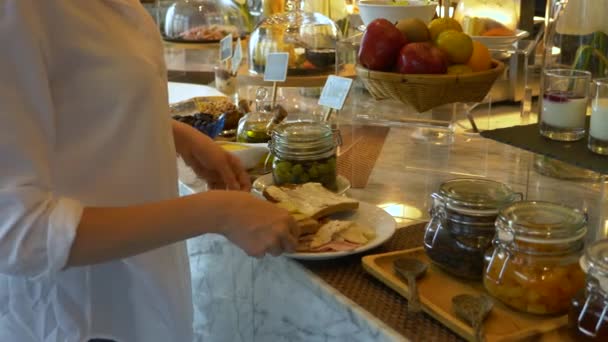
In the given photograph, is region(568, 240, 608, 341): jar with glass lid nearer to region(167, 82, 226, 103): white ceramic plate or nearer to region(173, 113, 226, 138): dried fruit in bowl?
region(173, 113, 226, 138): dried fruit in bowl

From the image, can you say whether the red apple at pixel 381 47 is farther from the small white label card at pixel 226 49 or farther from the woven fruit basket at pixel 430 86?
the small white label card at pixel 226 49

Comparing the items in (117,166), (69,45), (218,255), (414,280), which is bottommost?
(218,255)

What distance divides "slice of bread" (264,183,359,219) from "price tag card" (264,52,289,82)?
56 cm

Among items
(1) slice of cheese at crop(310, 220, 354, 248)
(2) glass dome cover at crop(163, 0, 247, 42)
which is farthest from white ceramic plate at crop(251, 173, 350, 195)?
(2) glass dome cover at crop(163, 0, 247, 42)

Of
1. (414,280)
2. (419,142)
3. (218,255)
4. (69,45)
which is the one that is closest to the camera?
(69,45)

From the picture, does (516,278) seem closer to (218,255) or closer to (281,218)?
(281,218)

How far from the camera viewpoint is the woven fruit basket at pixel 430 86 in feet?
4.10

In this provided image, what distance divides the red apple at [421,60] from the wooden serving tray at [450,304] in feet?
1.27

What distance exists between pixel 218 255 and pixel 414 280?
46cm

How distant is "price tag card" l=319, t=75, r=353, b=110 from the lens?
4.61 ft

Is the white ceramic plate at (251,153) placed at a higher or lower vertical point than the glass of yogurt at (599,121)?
lower

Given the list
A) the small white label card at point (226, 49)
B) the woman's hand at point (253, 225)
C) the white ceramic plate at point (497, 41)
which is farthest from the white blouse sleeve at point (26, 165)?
the small white label card at point (226, 49)

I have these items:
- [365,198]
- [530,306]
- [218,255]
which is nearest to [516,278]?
[530,306]

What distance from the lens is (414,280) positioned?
2.96 feet
